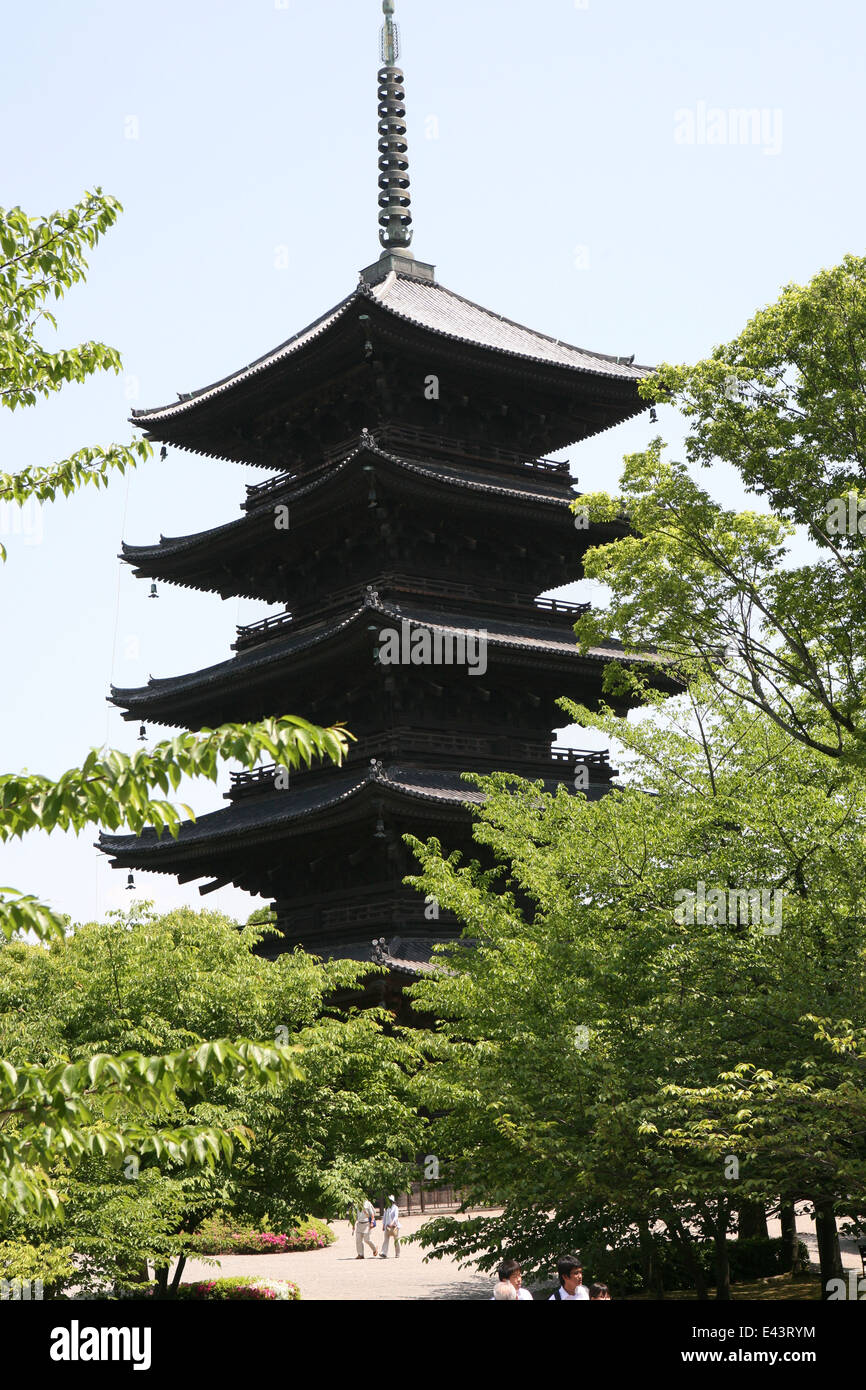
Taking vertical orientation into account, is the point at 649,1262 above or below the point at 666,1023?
below

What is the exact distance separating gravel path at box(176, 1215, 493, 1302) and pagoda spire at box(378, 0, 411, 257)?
26.5 meters

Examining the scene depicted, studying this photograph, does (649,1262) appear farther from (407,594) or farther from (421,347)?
(421,347)

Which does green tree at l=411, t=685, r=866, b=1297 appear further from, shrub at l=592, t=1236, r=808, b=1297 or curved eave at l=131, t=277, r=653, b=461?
curved eave at l=131, t=277, r=653, b=461

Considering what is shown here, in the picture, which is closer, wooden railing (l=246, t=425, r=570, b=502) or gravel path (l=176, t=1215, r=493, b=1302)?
gravel path (l=176, t=1215, r=493, b=1302)

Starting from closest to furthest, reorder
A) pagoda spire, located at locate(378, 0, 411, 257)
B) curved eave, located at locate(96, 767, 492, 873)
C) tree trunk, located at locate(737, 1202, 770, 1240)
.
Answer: tree trunk, located at locate(737, 1202, 770, 1240) < curved eave, located at locate(96, 767, 492, 873) < pagoda spire, located at locate(378, 0, 411, 257)

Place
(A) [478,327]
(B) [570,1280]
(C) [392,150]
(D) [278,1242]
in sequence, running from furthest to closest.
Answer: (C) [392,150] → (A) [478,327] → (D) [278,1242] → (B) [570,1280]

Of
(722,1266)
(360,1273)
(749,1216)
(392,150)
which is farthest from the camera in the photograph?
(392,150)

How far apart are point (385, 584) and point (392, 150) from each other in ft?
54.5

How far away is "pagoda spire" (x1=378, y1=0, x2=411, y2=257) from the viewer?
39.1 m

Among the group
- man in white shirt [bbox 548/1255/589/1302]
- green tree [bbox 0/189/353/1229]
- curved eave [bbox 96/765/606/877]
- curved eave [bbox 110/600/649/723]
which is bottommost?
man in white shirt [bbox 548/1255/589/1302]

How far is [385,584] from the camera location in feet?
101

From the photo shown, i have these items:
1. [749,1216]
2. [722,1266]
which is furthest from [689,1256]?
[749,1216]

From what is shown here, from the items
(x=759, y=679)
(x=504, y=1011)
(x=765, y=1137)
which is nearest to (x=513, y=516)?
(x=759, y=679)

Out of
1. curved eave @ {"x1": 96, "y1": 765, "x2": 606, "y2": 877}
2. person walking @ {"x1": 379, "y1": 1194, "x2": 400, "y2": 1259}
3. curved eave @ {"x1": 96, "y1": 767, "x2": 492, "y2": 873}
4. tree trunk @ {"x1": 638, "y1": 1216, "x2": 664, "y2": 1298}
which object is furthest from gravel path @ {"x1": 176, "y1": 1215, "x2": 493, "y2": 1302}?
A: curved eave @ {"x1": 96, "y1": 765, "x2": 606, "y2": 877}
